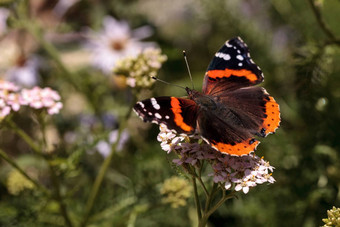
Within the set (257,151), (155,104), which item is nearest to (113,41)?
(257,151)

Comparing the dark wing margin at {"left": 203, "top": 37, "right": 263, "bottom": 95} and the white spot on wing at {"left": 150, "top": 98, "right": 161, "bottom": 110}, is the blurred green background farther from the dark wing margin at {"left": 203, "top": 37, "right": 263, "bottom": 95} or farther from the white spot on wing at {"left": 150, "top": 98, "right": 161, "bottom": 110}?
the dark wing margin at {"left": 203, "top": 37, "right": 263, "bottom": 95}

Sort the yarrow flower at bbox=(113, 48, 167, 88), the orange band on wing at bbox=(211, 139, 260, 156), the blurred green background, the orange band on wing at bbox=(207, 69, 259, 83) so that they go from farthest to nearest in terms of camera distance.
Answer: the blurred green background
the yarrow flower at bbox=(113, 48, 167, 88)
the orange band on wing at bbox=(207, 69, 259, 83)
the orange band on wing at bbox=(211, 139, 260, 156)

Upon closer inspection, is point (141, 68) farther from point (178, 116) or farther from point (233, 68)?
point (178, 116)

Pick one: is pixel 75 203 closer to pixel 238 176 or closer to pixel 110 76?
pixel 238 176

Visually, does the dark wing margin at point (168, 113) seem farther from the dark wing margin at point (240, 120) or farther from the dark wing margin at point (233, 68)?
the dark wing margin at point (233, 68)

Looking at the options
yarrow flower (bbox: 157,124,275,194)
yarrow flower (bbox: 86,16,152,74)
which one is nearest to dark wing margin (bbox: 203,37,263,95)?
yarrow flower (bbox: 157,124,275,194)

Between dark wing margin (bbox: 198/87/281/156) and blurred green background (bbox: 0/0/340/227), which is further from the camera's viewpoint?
blurred green background (bbox: 0/0/340/227)
